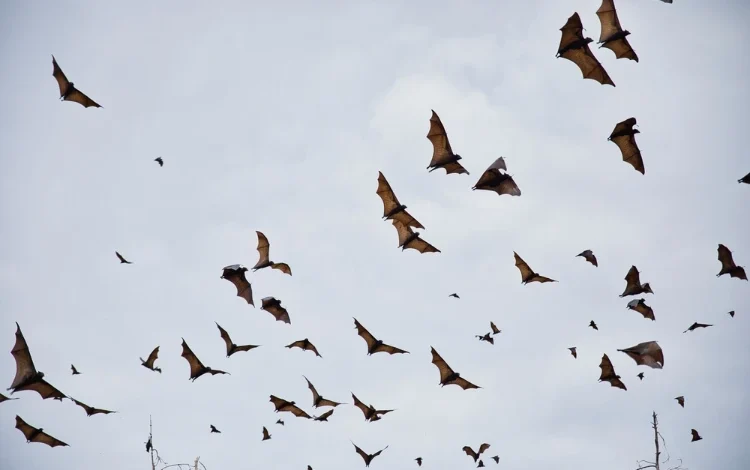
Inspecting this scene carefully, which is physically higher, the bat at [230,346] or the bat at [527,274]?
the bat at [527,274]

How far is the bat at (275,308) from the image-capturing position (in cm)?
2311

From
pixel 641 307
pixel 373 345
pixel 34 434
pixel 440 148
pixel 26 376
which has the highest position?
pixel 440 148

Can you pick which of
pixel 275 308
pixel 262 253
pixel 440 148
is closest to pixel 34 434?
pixel 275 308

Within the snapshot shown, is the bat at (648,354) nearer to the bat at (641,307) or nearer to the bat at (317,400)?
the bat at (641,307)

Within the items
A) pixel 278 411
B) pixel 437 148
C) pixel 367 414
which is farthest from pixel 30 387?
pixel 437 148

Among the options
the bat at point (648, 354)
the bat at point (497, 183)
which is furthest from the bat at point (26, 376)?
the bat at point (648, 354)

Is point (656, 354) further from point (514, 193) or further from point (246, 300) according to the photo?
point (246, 300)

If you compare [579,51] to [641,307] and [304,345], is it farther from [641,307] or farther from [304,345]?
[304,345]

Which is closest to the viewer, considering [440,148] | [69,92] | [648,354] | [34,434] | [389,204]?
[648,354]

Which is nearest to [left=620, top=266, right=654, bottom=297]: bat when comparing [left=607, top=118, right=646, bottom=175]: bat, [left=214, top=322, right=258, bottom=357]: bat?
[left=607, top=118, right=646, bottom=175]: bat

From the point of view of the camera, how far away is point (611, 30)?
17016 millimetres

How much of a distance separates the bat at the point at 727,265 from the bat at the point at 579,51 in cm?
687

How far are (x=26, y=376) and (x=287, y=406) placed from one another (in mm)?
8676

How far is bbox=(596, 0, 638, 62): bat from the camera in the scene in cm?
1667
